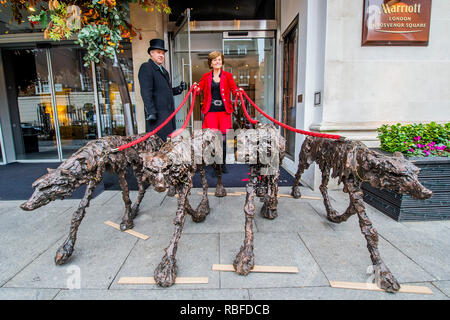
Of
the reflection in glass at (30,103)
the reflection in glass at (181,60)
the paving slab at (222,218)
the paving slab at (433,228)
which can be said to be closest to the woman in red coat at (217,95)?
the paving slab at (222,218)

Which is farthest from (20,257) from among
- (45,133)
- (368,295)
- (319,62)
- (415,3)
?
(415,3)

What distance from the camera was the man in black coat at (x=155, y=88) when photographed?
4.11 m

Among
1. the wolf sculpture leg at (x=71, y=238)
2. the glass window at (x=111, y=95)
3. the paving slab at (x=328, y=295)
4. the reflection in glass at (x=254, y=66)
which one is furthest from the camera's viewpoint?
the reflection in glass at (x=254, y=66)

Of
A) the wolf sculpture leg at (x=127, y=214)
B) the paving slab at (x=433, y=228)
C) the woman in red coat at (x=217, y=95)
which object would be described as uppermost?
the woman in red coat at (x=217, y=95)

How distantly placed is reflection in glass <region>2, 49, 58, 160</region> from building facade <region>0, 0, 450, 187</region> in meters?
0.03

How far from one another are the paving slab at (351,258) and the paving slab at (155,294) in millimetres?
977

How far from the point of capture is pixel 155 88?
4316 mm

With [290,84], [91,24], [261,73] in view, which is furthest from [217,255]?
[261,73]

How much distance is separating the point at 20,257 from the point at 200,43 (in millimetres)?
7552

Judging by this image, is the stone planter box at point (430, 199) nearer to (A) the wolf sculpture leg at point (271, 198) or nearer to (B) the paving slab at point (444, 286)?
(B) the paving slab at point (444, 286)

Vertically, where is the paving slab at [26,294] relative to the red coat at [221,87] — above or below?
below

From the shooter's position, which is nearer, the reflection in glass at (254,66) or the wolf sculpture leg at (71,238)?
the wolf sculpture leg at (71,238)

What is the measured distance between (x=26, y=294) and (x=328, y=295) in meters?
2.68

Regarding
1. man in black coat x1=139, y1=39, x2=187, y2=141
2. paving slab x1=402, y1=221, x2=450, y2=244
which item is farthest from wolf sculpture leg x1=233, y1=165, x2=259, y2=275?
man in black coat x1=139, y1=39, x2=187, y2=141
